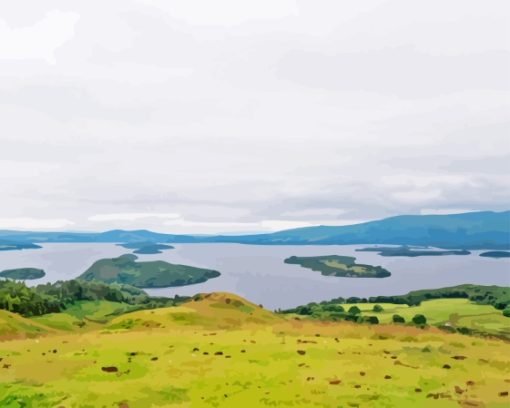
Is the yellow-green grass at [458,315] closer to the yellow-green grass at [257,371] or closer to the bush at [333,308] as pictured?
the bush at [333,308]

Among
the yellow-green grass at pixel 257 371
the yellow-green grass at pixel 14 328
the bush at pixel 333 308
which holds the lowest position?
the bush at pixel 333 308

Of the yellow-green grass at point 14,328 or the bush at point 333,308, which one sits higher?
the yellow-green grass at point 14,328

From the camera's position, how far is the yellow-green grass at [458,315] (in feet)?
295

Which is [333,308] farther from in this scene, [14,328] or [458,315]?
[14,328]

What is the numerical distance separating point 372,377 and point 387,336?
440 inches

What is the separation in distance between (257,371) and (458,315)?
9917 centimetres

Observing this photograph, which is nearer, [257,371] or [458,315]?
[257,371]

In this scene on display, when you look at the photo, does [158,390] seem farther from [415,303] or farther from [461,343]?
[415,303]

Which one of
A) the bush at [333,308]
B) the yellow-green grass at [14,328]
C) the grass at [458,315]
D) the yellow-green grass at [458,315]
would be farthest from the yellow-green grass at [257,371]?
the bush at [333,308]

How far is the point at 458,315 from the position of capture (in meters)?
104

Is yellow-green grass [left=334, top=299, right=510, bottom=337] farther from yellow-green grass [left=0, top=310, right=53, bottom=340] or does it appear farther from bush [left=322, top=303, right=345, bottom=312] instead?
yellow-green grass [left=0, top=310, right=53, bottom=340]

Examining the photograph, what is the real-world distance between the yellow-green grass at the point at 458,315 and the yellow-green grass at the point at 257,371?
69.0m

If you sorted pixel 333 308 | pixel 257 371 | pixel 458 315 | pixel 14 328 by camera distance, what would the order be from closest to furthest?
1. pixel 257 371
2. pixel 14 328
3. pixel 458 315
4. pixel 333 308

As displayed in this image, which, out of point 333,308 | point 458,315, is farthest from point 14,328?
point 458,315
